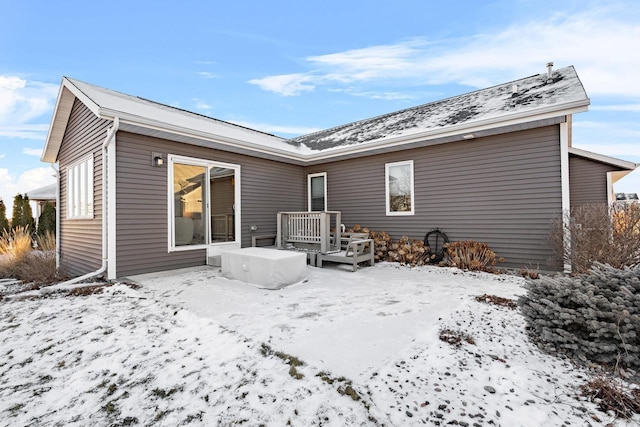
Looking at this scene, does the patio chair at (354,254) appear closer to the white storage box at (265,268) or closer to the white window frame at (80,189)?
the white storage box at (265,268)

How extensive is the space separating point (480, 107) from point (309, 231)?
4.79 meters

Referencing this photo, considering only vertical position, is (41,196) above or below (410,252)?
above

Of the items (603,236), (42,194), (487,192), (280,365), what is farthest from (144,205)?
(42,194)

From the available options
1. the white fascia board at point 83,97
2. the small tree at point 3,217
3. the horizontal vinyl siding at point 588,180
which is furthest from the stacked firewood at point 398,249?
the small tree at point 3,217

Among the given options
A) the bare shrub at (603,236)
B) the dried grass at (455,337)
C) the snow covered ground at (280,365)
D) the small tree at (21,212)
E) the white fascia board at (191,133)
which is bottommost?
the snow covered ground at (280,365)

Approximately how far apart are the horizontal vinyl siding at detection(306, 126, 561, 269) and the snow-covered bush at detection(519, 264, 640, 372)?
3369 millimetres

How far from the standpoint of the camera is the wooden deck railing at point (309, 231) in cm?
630

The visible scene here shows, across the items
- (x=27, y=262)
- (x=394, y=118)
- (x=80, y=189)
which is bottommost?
(x=27, y=262)

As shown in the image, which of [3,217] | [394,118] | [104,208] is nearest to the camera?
[104,208]

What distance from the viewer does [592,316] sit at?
2160 mm

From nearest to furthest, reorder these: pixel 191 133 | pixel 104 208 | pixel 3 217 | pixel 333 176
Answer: pixel 104 208
pixel 191 133
pixel 333 176
pixel 3 217

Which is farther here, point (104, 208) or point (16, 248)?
point (16, 248)

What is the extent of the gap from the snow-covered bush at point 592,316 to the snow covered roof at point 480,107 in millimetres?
3635

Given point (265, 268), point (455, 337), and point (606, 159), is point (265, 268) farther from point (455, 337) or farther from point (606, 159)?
point (606, 159)
